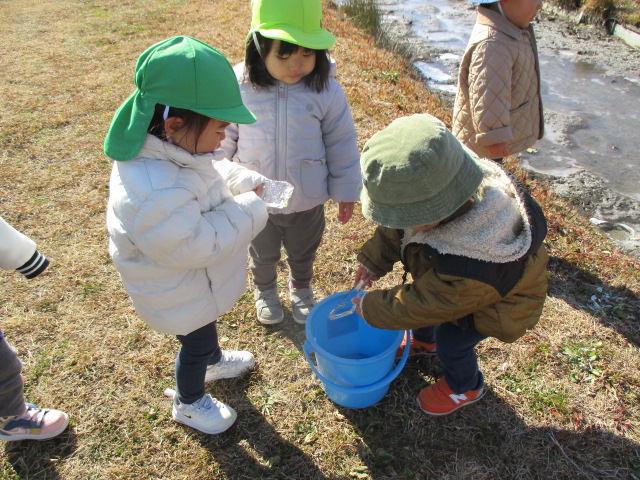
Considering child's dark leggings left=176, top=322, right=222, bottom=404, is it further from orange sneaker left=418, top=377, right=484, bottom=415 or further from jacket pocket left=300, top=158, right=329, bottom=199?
orange sneaker left=418, top=377, right=484, bottom=415

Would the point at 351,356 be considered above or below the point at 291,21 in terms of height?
below

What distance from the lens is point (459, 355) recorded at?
1822 millimetres

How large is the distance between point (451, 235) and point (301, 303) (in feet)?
4.06

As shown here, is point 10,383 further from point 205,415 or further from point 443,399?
point 443,399

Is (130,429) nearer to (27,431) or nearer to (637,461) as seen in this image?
(27,431)

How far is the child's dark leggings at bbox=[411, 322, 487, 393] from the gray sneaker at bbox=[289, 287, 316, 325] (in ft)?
2.67

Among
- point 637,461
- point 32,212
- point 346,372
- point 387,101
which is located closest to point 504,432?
point 637,461

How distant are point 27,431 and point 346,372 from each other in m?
1.32

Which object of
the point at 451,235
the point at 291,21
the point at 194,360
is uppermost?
the point at 291,21

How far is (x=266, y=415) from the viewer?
6.72ft

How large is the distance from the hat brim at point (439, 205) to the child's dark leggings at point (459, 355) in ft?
2.01

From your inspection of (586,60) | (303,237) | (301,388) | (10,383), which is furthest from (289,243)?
(586,60)

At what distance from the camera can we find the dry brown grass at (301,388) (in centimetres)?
187

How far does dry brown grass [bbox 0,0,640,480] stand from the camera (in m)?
1.87
